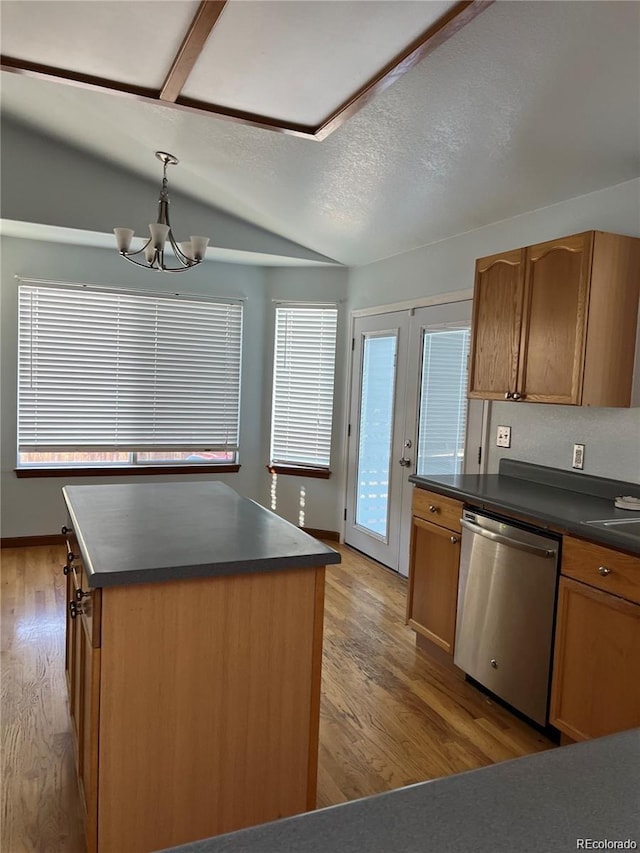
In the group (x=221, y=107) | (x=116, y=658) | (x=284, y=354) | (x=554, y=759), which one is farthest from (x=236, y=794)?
(x=284, y=354)

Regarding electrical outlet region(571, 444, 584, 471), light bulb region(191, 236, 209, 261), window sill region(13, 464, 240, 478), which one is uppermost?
light bulb region(191, 236, 209, 261)

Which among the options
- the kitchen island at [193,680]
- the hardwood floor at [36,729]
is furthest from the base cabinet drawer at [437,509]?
the hardwood floor at [36,729]

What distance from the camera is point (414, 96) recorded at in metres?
2.72

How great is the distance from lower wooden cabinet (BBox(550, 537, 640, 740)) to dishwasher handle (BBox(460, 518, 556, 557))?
8 centimetres

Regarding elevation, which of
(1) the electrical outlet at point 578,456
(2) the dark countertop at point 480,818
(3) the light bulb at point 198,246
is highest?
(3) the light bulb at point 198,246

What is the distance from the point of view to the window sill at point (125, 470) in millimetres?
5062

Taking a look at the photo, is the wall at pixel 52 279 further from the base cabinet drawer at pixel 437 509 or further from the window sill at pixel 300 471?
the base cabinet drawer at pixel 437 509

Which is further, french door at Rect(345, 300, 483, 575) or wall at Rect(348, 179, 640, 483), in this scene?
french door at Rect(345, 300, 483, 575)

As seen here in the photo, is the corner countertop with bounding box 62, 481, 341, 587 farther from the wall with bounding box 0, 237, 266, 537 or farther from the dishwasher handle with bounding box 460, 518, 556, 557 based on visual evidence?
the wall with bounding box 0, 237, 266, 537

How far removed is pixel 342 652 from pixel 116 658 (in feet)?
6.34

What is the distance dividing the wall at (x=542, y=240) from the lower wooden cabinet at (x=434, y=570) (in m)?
0.64

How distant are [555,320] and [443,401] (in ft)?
4.52

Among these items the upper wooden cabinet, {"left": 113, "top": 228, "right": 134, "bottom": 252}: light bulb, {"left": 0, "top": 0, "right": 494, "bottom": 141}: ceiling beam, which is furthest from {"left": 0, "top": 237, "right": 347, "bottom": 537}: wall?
{"left": 0, "top": 0, "right": 494, "bottom": 141}: ceiling beam

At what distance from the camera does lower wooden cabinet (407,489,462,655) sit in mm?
3088
